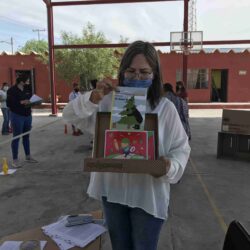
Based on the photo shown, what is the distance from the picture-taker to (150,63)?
172 cm

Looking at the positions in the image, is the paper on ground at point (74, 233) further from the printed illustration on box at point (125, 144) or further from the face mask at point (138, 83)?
the face mask at point (138, 83)

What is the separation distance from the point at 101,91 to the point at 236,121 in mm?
5947

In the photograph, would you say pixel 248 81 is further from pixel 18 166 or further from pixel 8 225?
pixel 8 225

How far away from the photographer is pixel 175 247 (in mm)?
3312

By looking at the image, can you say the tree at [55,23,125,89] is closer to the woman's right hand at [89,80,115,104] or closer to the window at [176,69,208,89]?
the window at [176,69,208,89]

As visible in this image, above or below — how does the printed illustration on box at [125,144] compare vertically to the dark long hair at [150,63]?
below

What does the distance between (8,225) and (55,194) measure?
3.57 ft

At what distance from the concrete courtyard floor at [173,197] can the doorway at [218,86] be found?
1700cm

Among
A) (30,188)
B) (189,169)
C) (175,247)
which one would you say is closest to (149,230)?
(175,247)

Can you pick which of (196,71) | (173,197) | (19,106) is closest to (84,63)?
(196,71)

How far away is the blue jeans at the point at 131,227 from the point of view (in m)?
1.78

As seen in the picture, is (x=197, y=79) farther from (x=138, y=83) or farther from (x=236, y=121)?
(x=138, y=83)

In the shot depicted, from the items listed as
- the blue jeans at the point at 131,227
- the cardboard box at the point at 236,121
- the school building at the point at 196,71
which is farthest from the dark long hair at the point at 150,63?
the school building at the point at 196,71

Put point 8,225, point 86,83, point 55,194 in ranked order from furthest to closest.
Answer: point 86,83 → point 55,194 → point 8,225
